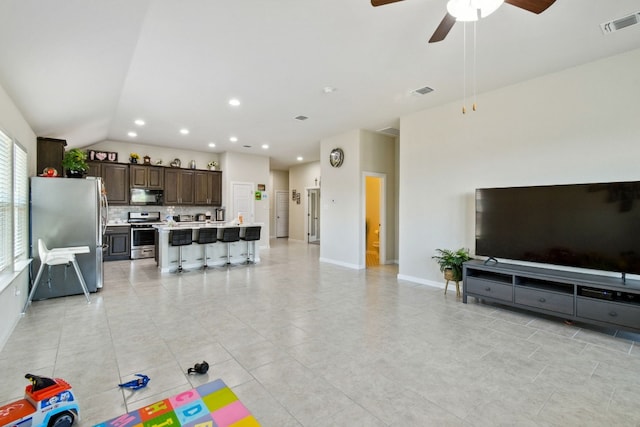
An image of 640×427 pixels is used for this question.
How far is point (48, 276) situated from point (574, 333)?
22.2ft

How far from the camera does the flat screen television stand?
323 centimetres

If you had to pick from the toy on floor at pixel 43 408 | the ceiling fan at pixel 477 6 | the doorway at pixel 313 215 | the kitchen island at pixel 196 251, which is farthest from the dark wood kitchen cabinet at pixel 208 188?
the ceiling fan at pixel 477 6

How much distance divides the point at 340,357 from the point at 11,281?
3.45 m

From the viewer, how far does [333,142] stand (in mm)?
7352

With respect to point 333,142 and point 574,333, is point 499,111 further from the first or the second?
point 333,142

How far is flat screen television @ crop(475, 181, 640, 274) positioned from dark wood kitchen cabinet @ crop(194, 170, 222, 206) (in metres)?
7.41

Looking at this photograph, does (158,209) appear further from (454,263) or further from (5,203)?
(454,263)

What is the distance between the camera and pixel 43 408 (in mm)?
1740

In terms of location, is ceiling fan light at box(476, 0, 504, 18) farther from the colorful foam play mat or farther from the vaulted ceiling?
the colorful foam play mat

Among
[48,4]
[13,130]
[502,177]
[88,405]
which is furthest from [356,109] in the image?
[88,405]

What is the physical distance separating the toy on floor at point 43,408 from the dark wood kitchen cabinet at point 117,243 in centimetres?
654

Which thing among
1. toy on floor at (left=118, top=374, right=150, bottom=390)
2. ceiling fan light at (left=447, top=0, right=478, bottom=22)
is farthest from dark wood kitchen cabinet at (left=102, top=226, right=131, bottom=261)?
ceiling fan light at (left=447, top=0, right=478, bottom=22)

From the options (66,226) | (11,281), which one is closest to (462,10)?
(11,281)

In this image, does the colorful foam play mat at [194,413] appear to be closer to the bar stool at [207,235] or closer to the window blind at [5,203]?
the window blind at [5,203]
